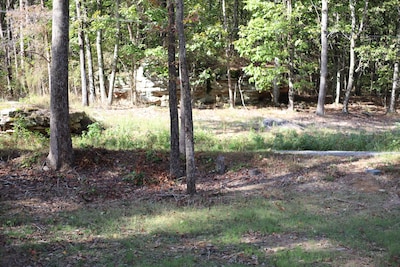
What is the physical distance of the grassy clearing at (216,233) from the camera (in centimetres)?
589

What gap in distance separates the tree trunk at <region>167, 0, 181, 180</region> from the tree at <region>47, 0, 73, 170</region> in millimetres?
3074

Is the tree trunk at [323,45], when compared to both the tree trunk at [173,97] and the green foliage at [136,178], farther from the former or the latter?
the green foliage at [136,178]

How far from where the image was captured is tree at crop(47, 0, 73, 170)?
1073 centimetres

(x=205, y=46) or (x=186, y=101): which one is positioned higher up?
(x=205, y=46)

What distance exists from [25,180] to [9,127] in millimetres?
4310

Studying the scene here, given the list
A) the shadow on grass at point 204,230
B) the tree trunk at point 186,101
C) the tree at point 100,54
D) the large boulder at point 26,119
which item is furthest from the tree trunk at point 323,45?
the large boulder at point 26,119

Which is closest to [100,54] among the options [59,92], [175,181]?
[59,92]

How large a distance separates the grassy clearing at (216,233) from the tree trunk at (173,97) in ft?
7.58

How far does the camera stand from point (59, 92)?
10977 millimetres

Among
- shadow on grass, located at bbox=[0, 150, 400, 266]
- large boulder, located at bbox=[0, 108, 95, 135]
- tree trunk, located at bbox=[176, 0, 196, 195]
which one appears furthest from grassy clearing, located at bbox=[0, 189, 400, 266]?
large boulder, located at bbox=[0, 108, 95, 135]

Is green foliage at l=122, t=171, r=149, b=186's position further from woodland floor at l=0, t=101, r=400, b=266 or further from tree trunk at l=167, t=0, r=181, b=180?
tree trunk at l=167, t=0, r=181, b=180

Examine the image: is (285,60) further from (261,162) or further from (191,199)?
(191,199)

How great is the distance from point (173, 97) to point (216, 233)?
4677 mm

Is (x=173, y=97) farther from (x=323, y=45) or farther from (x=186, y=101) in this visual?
(x=323, y=45)
